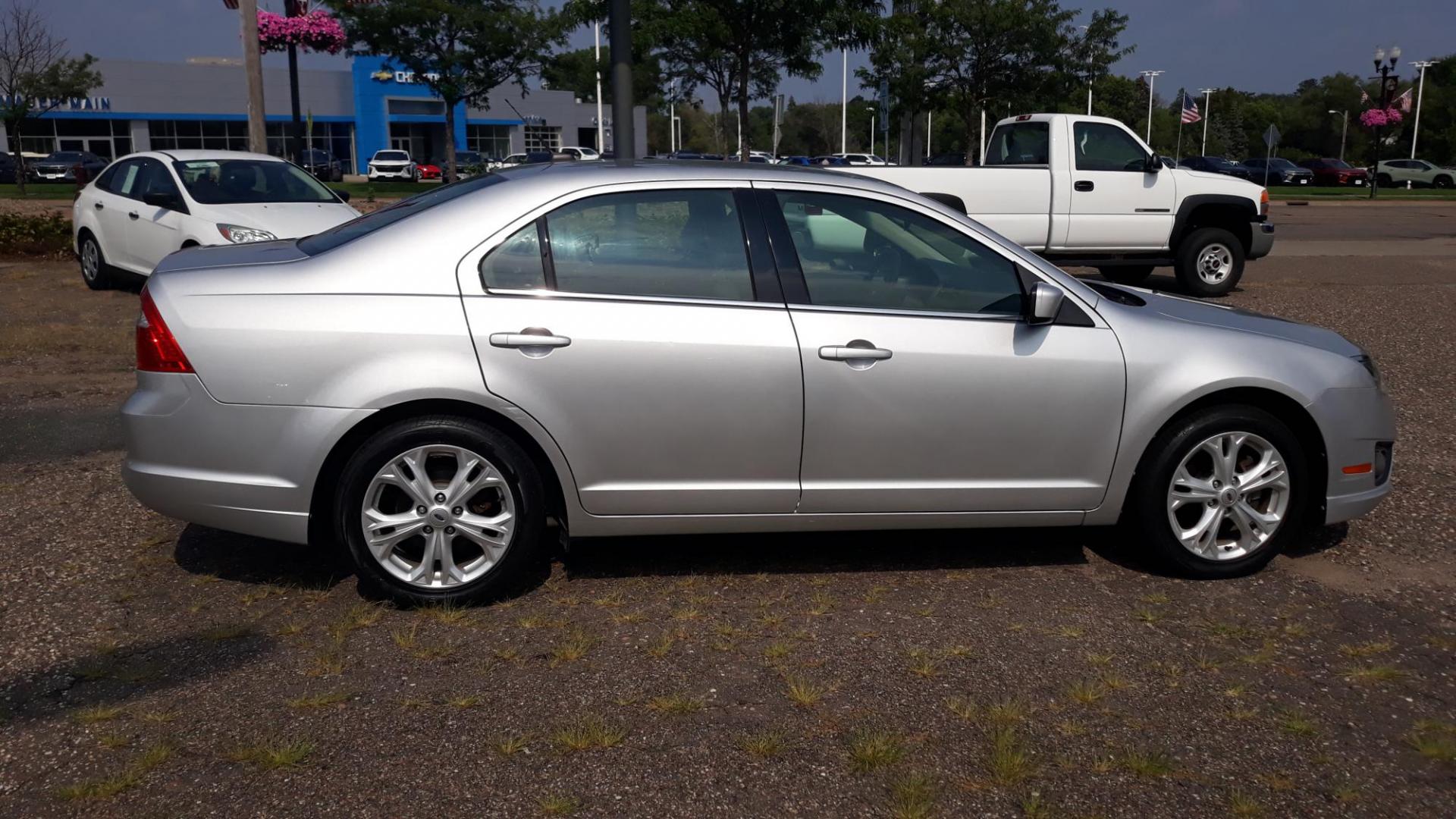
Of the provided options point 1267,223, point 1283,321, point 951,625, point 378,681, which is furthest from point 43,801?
point 1267,223

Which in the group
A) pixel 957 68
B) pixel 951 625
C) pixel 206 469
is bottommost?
pixel 951 625

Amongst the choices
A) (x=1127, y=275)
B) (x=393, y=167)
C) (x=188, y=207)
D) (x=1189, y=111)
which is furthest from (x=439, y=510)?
(x=393, y=167)

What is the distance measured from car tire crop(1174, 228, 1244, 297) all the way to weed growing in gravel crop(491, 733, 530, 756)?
11.7 metres

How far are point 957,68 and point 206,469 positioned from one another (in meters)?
24.0

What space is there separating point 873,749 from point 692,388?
1503 millimetres

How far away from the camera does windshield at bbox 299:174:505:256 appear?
15.4 ft

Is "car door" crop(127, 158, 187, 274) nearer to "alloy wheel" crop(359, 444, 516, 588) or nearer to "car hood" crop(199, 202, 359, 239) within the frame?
"car hood" crop(199, 202, 359, 239)

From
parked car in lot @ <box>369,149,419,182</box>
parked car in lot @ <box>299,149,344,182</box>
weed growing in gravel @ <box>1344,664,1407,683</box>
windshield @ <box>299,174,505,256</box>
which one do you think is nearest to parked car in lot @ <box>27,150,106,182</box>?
parked car in lot @ <box>299,149,344,182</box>

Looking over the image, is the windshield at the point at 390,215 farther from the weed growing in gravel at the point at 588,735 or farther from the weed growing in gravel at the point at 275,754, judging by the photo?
the weed growing in gravel at the point at 588,735

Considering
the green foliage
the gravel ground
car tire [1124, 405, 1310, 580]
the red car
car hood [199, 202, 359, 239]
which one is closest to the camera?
the gravel ground

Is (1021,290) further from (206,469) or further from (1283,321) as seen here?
(206,469)

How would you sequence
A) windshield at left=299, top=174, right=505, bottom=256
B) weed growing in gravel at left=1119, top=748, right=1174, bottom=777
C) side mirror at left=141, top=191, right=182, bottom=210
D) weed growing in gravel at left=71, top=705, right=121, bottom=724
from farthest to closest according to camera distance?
side mirror at left=141, top=191, right=182, bottom=210 → windshield at left=299, top=174, right=505, bottom=256 → weed growing in gravel at left=71, top=705, right=121, bottom=724 → weed growing in gravel at left=1119, top=748, right=1174, bottom=777

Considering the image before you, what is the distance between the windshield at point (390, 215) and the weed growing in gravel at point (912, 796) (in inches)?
107

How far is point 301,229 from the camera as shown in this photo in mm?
11562
